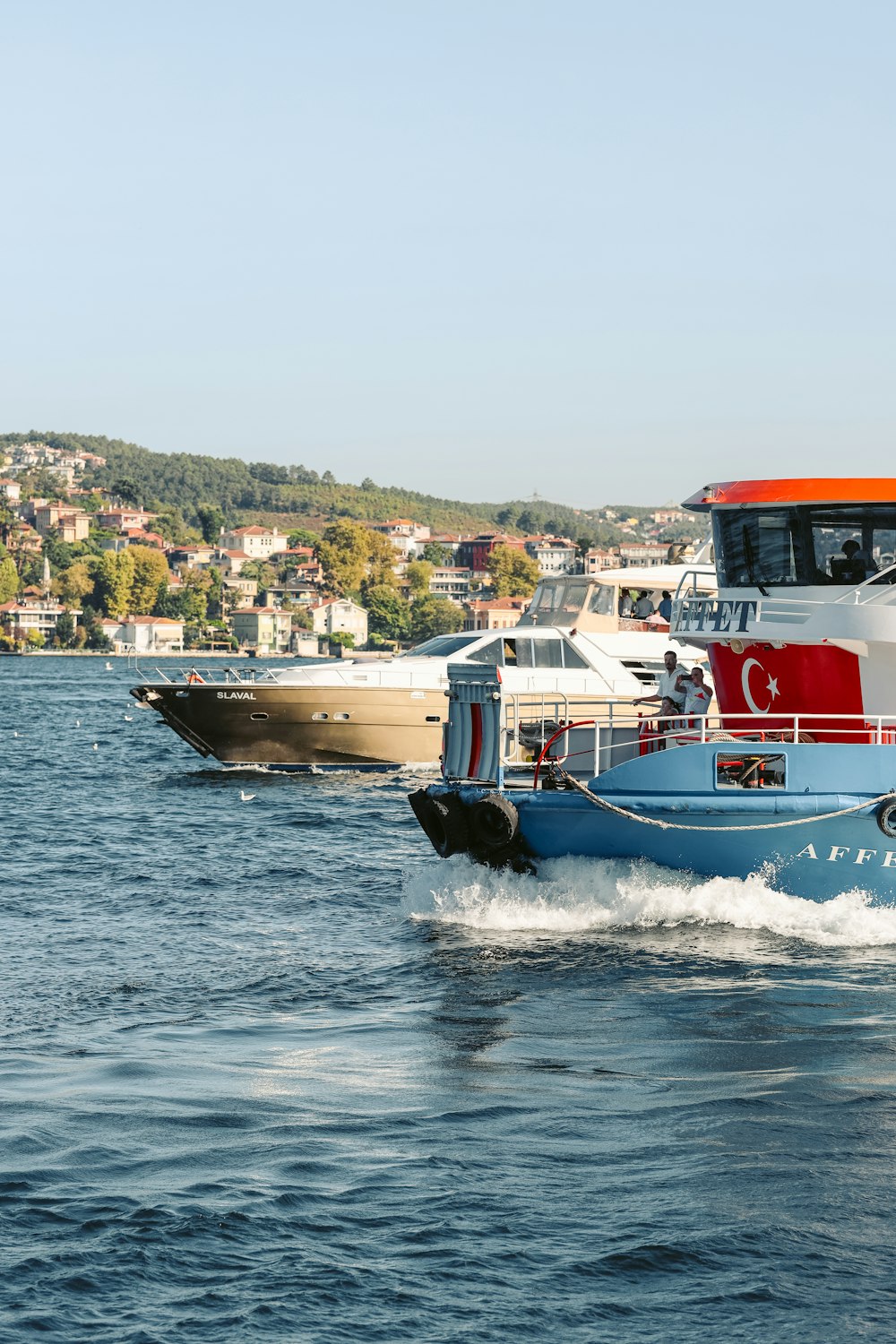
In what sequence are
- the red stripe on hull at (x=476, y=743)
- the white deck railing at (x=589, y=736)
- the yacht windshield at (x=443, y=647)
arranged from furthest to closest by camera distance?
the yacht windshield at (x=443, y=647) → the red stripe on hull at (x=476, y=743) → the white deck railing at (x=589, y=736)

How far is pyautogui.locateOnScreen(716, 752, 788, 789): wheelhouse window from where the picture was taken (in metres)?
16.1

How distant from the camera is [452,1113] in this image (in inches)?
401

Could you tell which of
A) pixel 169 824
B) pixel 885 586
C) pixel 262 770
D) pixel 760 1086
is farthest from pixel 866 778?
pixel 262 770

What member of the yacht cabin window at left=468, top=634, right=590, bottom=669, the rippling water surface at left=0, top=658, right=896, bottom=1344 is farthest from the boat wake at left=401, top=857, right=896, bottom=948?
the yacht cabin window at left=468, top=634, right=590, bottom=669

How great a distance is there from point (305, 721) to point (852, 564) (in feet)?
68.5

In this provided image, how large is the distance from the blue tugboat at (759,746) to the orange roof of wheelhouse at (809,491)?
0.02m

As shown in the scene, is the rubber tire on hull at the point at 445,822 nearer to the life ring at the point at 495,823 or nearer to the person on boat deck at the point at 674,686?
the life ring at the point at 495,823

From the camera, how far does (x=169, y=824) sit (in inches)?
1123

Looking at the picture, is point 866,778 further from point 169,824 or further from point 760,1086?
point 169,824

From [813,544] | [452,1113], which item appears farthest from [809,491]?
[452,1113]

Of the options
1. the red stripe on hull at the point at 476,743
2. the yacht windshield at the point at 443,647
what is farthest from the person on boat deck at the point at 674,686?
the yacht windshield at the point at 443,647

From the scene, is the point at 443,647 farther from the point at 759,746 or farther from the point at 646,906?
the point at 759,746

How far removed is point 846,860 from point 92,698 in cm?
7919

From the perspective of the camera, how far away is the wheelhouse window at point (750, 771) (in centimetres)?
1606
